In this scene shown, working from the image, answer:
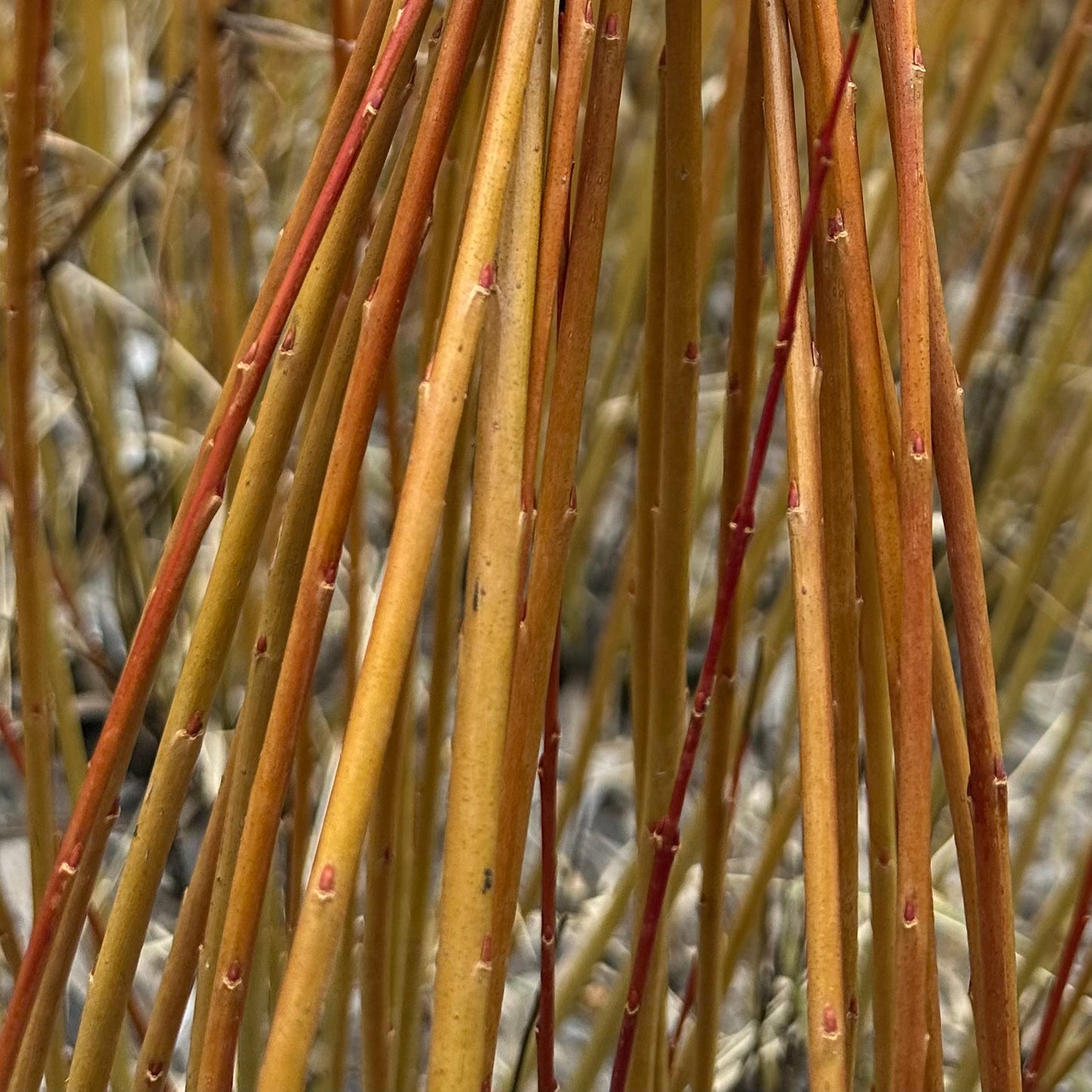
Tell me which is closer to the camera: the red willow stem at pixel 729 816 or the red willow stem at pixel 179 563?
the red willow stem at pixel 179 563

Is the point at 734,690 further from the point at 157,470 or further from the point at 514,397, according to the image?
the point at 157,470

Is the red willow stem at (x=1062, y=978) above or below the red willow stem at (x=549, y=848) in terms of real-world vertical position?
below

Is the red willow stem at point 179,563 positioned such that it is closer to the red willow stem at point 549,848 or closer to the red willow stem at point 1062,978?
the red willow stem at point 549,848

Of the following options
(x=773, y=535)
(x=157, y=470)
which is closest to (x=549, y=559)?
(x=773, y=535)

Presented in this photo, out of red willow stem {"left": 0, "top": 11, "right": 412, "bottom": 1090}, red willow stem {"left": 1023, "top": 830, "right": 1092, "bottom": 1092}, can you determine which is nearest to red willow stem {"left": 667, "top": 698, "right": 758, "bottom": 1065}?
red willow stem {"left": 1023, "top": 830, "right": 1092, "bottom": 1092}

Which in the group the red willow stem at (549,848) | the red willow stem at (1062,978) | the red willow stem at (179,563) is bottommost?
the red willow stem at (1062,978)

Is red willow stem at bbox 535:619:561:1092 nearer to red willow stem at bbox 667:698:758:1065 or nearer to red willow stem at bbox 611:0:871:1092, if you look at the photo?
red willow stem at bbox 611:0:871:1092

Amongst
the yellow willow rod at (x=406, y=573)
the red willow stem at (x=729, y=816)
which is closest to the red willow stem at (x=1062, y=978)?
the red willow stem at (x=729, y=816)
